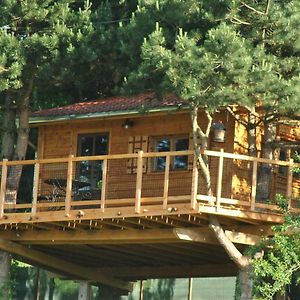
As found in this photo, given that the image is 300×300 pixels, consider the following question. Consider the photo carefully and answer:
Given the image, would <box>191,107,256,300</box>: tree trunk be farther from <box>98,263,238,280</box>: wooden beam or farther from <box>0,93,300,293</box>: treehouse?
<box>98,263,238,280</box>: wooden beam

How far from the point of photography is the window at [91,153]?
24203 millimetres

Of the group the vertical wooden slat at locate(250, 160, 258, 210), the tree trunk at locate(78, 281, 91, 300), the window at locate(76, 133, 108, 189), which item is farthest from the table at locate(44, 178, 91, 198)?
the tree trunk at locate(78, 281, 91, 300)

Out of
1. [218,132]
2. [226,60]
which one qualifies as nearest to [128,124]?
[218,132]

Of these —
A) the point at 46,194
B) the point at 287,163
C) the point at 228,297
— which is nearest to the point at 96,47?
the point at 46,194

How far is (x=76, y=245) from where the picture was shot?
2516cm

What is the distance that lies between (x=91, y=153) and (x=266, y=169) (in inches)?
188

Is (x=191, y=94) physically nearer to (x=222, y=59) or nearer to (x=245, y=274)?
(x=222, y=59)

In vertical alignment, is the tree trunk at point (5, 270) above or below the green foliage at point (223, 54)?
below

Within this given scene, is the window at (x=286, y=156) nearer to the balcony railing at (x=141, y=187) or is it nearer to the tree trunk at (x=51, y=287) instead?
the balcony railing at (x=141, y=187)

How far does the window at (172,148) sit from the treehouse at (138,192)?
0.9 inches

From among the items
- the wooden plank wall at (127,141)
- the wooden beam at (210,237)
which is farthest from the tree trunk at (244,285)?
the wooden plank wall at (127,141)

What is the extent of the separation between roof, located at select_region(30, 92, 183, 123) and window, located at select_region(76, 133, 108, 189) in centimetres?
76

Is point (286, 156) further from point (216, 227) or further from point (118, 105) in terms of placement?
point (118, 105)

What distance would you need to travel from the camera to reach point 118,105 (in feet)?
80.4
